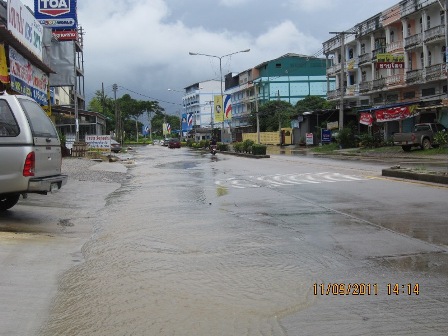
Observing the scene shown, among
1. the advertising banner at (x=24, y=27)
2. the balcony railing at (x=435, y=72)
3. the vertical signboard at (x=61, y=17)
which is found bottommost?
the advertising banner at (x=24, y=27)

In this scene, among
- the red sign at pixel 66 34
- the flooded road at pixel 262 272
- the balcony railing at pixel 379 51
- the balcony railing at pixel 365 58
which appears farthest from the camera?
the balcony railing at pixel 365 58

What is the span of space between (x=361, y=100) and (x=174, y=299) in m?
53.2

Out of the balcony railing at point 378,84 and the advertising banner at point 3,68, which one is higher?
the balcony railing at point 378,84

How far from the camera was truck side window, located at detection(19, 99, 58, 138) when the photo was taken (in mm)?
8375

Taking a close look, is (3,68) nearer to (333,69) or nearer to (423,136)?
(423,136)

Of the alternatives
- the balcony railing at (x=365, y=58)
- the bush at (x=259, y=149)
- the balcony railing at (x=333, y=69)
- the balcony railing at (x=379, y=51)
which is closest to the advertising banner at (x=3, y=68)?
the bush at (x=259, y=149)

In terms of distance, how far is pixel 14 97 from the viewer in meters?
8.30

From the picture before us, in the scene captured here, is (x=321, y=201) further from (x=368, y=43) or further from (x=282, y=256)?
(x=368, y=43)

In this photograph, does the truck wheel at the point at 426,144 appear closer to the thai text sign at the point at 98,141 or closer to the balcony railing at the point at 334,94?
the thai text sign at the point at 98,141

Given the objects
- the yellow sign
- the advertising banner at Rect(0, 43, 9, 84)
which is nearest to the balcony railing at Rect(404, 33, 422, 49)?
the yellow sign

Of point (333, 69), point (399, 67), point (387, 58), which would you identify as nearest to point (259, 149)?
point (387, 58)
